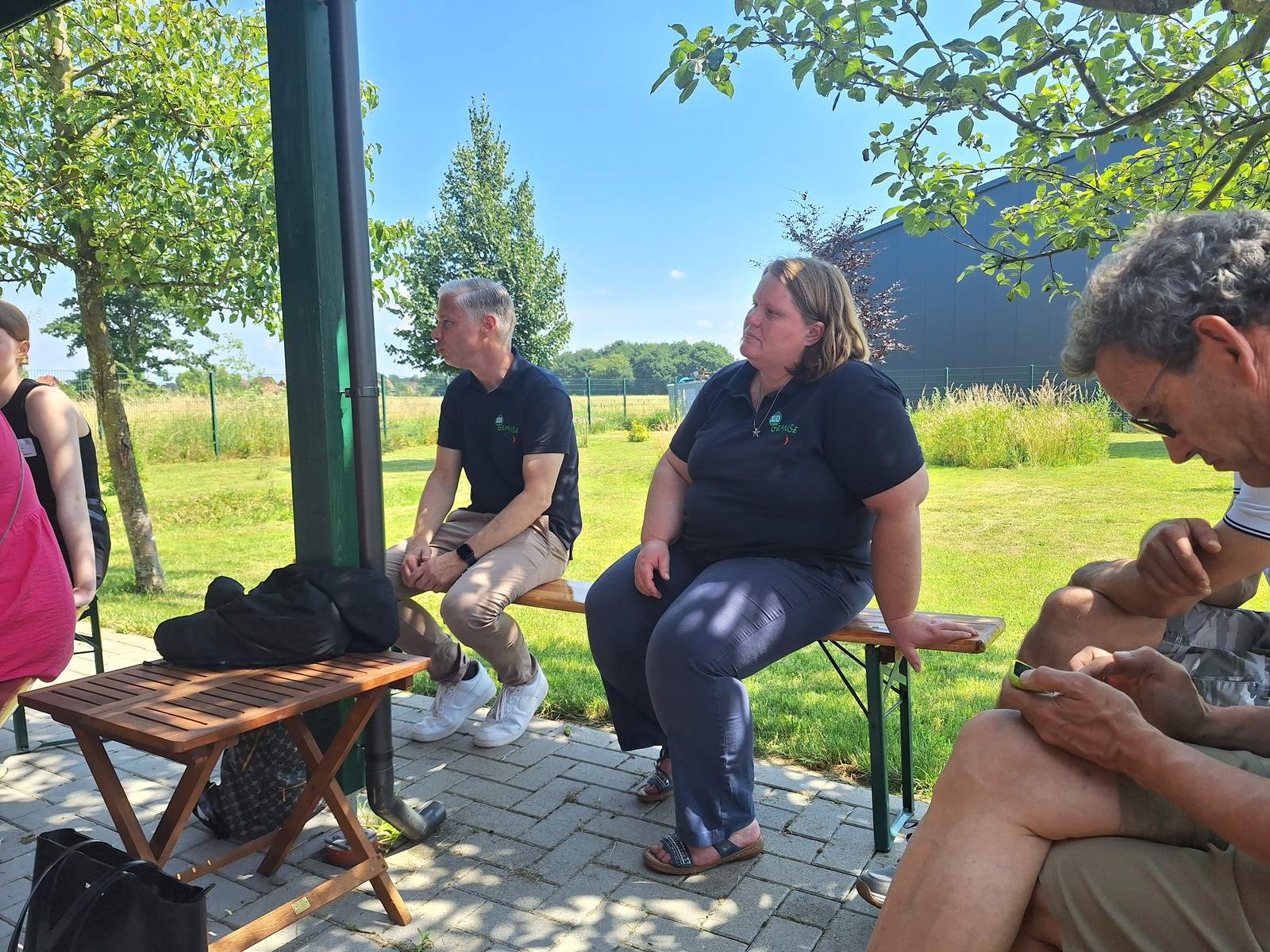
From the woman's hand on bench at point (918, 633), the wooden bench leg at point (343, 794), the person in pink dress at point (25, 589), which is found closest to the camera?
the wooden bench leg at point (343, 794)

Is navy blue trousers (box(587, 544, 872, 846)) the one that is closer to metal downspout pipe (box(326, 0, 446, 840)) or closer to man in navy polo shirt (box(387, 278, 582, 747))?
metal downspout pipe (box(326, 0, 446, 840))

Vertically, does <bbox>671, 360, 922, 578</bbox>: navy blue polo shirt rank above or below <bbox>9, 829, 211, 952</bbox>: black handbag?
above

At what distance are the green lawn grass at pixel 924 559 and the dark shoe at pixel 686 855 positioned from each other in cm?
74

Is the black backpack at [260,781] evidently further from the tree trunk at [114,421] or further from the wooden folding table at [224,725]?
the tree trunk at [114,421]

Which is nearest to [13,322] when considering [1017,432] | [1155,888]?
[1155,888]

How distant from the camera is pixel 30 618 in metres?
2.35

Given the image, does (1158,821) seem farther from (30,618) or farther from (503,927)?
(30,618)

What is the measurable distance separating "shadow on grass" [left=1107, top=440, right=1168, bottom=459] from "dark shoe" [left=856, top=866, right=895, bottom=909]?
1131 centimetres

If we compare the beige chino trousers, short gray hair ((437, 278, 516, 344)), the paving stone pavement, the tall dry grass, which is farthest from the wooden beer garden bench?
the tall dry grass

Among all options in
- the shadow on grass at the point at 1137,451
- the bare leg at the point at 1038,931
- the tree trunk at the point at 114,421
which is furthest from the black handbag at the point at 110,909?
the shadow on grass at the point at 1137,451

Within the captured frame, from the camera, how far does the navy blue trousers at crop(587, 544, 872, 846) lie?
2.36 m

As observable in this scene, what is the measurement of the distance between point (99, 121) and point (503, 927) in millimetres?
5456

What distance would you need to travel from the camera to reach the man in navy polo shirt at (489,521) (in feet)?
10.9

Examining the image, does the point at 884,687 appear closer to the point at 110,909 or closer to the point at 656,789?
the point at 656,789
